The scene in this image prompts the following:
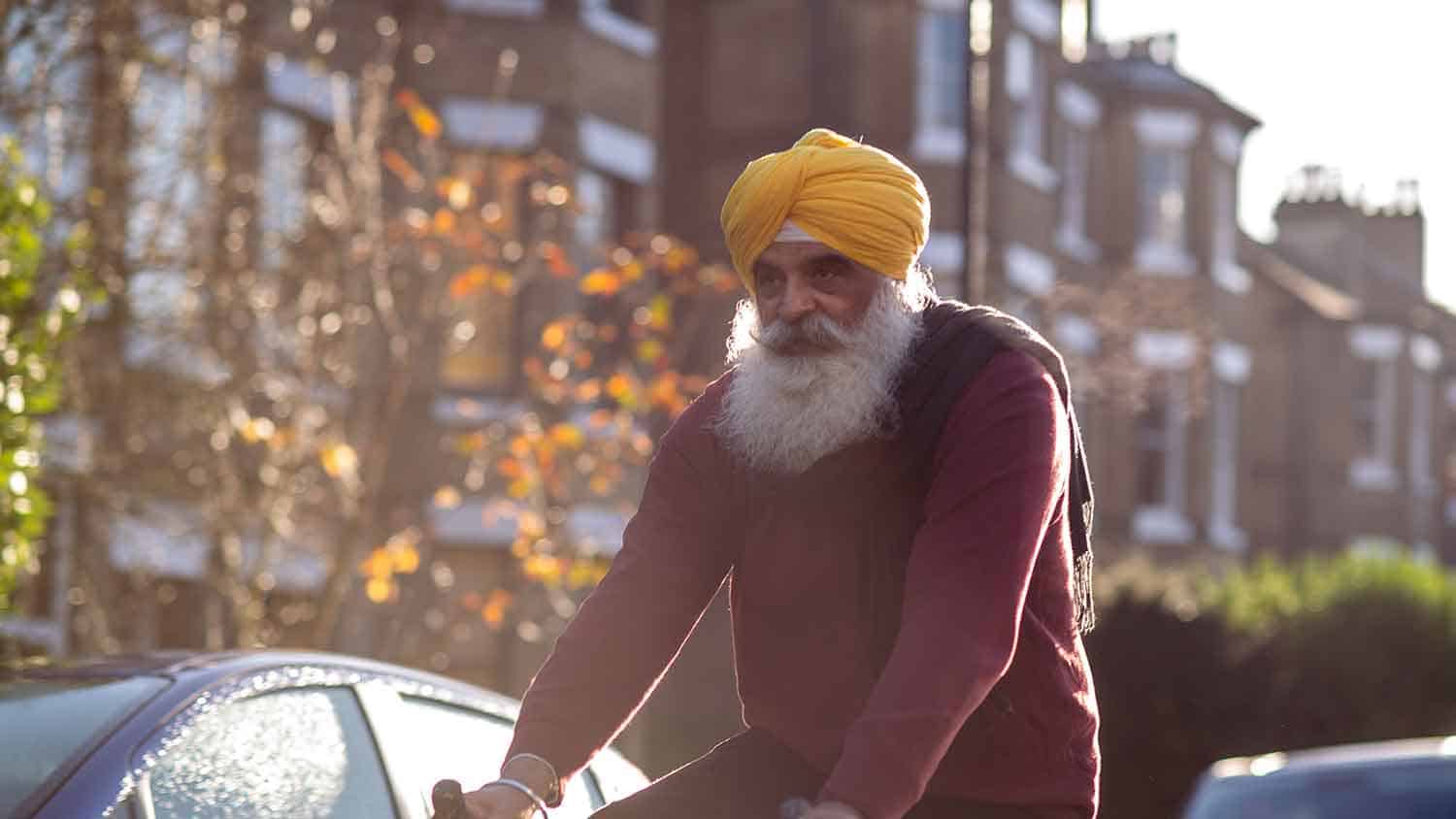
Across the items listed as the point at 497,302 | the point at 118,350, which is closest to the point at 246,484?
the point at 118,350

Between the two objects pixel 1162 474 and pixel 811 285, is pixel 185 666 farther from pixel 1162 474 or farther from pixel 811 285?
pixel 1162 474

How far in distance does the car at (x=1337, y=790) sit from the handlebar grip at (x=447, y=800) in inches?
97.4

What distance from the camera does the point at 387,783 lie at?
17.9 ft

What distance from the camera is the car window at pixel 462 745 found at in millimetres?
5723

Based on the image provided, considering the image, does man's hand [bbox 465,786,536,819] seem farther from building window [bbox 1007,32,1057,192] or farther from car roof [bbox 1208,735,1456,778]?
building window [bbox 1007,32,1057,192]

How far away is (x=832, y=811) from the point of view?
126 inches

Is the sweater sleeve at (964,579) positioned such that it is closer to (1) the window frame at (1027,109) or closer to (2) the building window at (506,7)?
(2) the building window at (506,7)

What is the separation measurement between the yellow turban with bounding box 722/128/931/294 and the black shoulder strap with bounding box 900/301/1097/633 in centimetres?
13

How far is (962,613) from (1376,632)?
80.4 ft

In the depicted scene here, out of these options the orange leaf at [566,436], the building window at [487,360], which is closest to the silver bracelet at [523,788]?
the orange leaf at [566,436]

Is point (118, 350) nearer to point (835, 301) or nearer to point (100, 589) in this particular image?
point (100, 589)

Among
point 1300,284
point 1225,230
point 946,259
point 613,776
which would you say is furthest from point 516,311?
point 1300,284

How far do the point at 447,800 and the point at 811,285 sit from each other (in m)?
0.96

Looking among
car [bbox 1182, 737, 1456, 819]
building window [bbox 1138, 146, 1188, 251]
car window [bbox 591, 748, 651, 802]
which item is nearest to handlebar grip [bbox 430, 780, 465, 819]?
car [bbox 1182, 737, 1456, 819]
